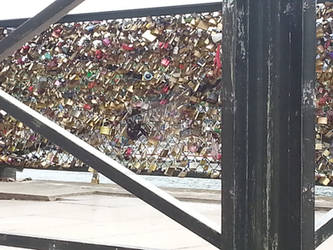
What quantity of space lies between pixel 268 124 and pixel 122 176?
0.35 m

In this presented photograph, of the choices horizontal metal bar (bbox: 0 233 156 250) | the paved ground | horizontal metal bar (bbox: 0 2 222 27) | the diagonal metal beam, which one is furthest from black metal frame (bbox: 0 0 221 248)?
horizontal metal bar (bbox: 0 2 222 27)

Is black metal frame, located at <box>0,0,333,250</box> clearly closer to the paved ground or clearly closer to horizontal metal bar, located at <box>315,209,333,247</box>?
horizontal metal bar, located at <box>315,209,333,247</box>

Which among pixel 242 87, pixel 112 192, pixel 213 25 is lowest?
pixel 112 192

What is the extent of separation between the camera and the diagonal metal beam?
1.52 m

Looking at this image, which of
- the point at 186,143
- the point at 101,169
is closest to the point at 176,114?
the point at 186,143

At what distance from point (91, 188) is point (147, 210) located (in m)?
1.17

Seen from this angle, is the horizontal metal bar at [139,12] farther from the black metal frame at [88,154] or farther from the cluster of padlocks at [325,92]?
the black metal frame at [88,154]

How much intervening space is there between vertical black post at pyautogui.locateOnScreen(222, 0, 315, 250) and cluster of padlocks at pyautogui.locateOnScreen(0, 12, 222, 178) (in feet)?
10.0

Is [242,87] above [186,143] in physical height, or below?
above

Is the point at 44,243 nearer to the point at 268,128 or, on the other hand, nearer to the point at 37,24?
the point at 37,24

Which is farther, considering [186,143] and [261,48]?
[186,143]

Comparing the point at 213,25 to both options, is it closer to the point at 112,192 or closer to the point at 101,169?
the point at 112,192

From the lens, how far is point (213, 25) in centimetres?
447

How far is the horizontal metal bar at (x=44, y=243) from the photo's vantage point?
1.47 meters
